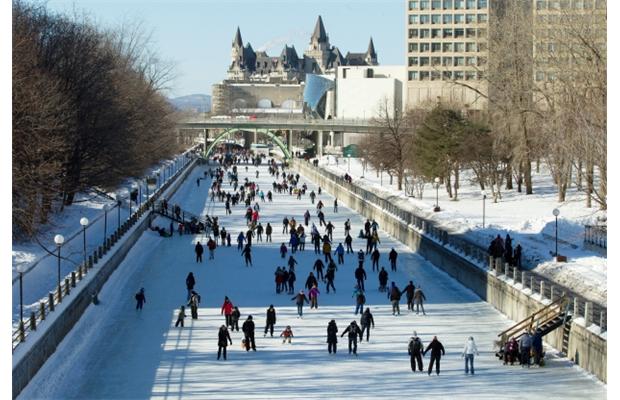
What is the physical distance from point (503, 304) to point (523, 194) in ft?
102

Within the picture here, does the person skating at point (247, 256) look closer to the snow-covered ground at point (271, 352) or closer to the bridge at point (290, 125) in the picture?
the snow-covered ground at point (271, 352)

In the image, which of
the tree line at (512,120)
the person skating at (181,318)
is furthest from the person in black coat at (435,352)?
the tree line at (512,120)

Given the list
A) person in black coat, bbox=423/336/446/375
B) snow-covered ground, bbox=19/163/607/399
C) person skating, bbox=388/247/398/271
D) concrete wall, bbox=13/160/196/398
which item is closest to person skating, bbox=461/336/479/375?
snow-covered ground, bbox=19/163/607/399

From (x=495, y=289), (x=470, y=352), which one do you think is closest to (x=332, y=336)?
(x=470, y=352)

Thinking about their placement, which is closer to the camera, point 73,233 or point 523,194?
point 73,233

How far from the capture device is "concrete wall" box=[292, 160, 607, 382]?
72.1 feet

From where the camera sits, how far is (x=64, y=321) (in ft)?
83.1

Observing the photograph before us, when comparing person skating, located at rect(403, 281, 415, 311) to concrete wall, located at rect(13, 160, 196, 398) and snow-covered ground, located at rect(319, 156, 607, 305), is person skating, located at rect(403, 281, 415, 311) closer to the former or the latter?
snow-covered ground, located at rect(319, 156, 607, 305)

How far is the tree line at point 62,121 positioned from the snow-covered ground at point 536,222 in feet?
45.7

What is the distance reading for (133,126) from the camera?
212 ft

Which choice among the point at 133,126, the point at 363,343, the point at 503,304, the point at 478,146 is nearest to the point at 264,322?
the point at 363,343

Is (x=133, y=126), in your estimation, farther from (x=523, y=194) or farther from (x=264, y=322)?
(x=264, y=322)

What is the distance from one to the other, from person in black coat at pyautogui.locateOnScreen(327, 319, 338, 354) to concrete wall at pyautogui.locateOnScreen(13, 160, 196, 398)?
5.52m

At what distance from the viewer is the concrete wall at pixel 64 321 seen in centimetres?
2044
